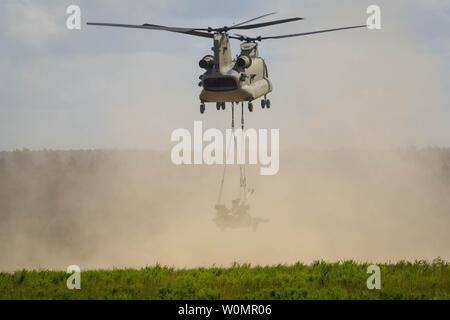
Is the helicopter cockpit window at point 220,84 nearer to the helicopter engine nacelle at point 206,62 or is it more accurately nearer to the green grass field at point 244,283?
the helicopter engine nacelle at point 206,62

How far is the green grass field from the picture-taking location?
2238cm

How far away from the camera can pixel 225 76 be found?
3062 cm

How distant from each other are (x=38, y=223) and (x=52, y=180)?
12.9 m

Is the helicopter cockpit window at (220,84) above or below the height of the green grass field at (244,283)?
above

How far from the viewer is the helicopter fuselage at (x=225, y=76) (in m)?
30.6

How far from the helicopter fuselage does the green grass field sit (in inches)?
330

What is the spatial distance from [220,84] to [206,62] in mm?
1179

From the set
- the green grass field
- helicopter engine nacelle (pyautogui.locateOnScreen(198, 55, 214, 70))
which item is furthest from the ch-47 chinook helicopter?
the green grass field

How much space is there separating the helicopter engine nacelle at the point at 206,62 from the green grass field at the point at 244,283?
941 cm
